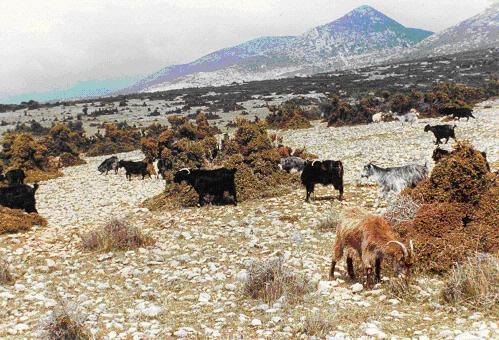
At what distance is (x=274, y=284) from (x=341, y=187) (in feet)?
26.3

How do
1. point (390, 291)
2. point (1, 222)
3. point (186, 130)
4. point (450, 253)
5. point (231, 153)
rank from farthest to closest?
point (186, 130)
point (231, 153)
point (1, 222)
point (450, 253)
point (390, 291)

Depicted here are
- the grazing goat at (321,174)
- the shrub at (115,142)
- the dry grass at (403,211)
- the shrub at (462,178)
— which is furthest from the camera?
the shrub at (115,142)

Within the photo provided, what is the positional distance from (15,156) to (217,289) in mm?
29455

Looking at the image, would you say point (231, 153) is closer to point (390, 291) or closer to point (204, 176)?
point (204, 176)

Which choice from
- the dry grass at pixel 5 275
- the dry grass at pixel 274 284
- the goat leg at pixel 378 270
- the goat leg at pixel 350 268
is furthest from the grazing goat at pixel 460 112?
the dry grass at pixel 5 275

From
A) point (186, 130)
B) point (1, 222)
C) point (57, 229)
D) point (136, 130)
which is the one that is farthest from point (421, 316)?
point (136, 130)

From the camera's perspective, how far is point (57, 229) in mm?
14109

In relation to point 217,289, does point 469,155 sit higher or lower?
higher

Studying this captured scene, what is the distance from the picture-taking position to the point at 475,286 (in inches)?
266

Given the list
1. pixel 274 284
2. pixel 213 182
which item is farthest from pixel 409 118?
pixel 274 284

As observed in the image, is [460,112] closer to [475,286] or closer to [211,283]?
[475,286]

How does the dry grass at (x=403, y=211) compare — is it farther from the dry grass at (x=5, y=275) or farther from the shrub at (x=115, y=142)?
the shrub at (x=115, y=142)

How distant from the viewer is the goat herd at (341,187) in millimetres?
7598

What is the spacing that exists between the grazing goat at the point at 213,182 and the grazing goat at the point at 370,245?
25.7 feet
